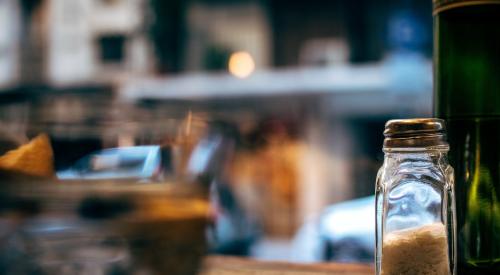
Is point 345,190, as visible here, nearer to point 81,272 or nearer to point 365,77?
point 365,77

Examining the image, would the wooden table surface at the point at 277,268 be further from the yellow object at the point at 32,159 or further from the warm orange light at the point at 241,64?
the warm orange light at the point at 241,64

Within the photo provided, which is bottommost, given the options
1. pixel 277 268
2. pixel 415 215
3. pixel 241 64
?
pixel 277 268

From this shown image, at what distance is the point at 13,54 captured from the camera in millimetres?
9195

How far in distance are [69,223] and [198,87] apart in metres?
7.24

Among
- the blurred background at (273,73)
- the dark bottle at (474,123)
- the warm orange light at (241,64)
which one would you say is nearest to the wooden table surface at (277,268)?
the dark bottle at (474,123)

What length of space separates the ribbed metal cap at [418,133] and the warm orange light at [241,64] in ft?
23.8

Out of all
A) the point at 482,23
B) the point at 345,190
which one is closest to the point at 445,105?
the point at 482,23

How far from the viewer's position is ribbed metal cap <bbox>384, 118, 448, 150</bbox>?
1.35ft

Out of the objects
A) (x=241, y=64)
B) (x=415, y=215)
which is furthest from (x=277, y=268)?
(x=241, y=64)

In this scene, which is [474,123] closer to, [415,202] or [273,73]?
[415,202]

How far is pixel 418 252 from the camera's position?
42cm

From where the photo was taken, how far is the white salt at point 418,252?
416 millimetres

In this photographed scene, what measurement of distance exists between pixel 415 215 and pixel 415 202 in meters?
0.01

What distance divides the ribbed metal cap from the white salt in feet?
0.24
